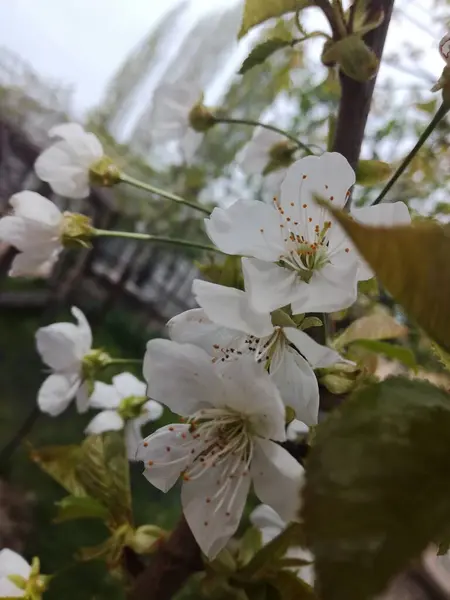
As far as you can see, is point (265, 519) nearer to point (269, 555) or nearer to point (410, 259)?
point (269, 555)

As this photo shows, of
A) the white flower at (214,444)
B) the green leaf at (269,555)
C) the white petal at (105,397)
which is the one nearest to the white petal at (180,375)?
the white flower at (214,444)

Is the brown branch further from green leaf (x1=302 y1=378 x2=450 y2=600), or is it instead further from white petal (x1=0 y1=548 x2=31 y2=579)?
green leaf (x1=302 y1=378 x2=450 y2=600)

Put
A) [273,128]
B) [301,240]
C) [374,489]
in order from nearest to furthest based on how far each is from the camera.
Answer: [374,489] → [301,240] → [273,128]

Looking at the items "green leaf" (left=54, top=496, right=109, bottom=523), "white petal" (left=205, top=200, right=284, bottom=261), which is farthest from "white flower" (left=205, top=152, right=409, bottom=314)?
"green leaf" (left=54, top=496, right=109, bottom=523)

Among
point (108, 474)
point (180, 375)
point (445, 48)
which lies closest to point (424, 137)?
point (445, 48)

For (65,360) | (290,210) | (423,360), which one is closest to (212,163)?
(423,360)

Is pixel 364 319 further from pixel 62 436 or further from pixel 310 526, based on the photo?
pixel 62 436
